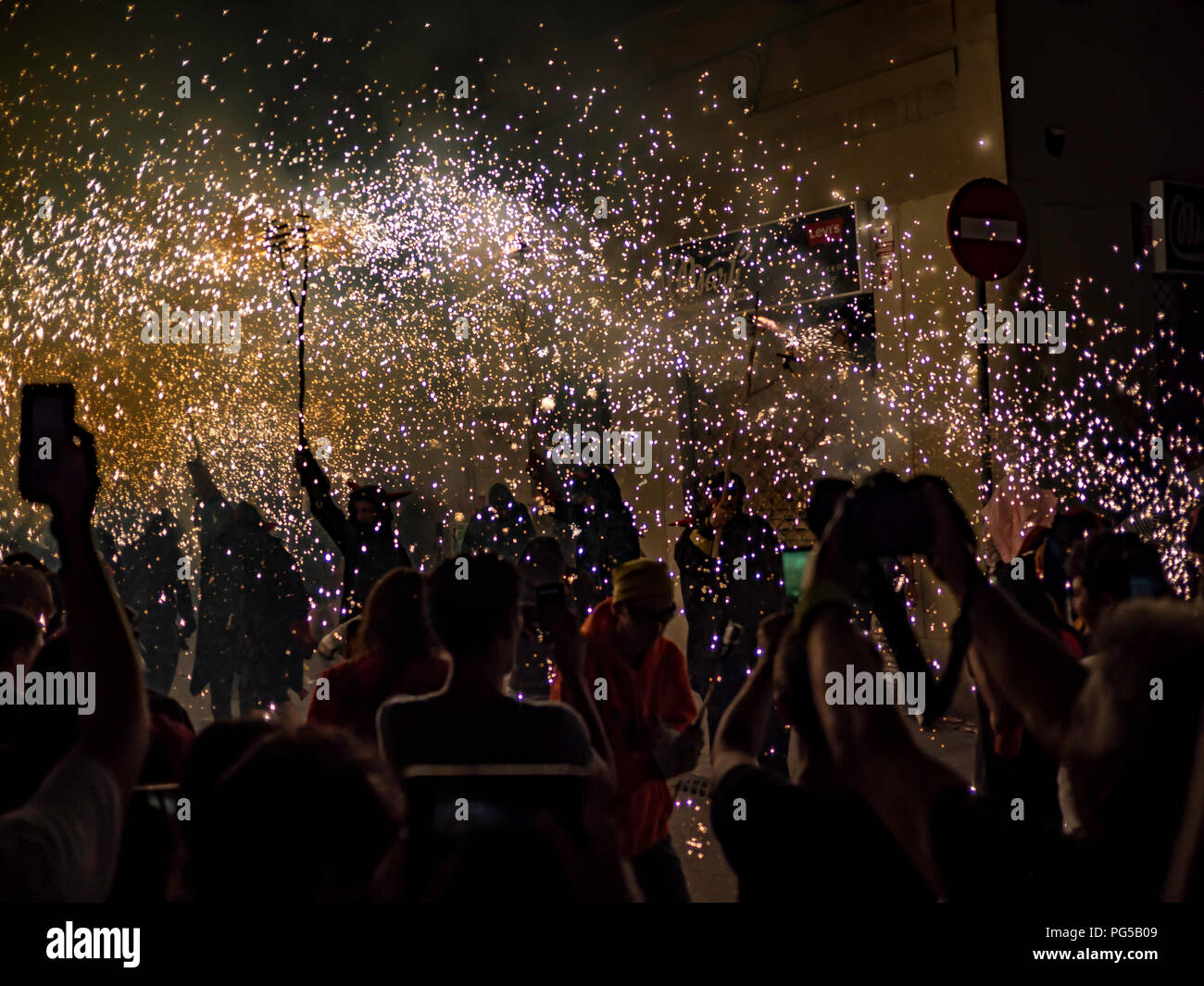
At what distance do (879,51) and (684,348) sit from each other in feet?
11.2

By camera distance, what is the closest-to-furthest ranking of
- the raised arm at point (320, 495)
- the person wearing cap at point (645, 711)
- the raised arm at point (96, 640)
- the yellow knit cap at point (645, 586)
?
the raised arm at point (96, 640) < the person wearing cap at point (645, 711) < the yellow knit cap at point (645, 586) < the raised arm at point (320, 495)

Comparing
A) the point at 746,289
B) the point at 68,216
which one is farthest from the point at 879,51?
the point at 68,216

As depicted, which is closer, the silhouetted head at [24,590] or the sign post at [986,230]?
the silhouetted head at [24,590]

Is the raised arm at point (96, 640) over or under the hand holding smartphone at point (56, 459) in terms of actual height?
under

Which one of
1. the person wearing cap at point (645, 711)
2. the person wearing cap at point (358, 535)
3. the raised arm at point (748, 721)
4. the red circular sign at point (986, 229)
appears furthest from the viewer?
the red circular sign at point (986, 229)

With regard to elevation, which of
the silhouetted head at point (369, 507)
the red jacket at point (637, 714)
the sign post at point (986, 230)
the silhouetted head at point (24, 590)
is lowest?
the red jacket at point (637, 714)

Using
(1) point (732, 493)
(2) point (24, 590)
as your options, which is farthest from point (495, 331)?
(2) point (24, 590)

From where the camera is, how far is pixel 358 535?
7562mm

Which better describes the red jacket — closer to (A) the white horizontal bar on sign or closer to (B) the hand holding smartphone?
(B) the hand holding smartphone

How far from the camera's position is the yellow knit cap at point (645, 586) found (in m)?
3.61

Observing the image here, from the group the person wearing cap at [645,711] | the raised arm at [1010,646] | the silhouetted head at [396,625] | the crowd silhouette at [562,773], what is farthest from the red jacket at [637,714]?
the raised arm at [1010,646]

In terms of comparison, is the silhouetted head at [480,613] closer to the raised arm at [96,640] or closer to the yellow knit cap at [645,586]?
the raised arm at [96,640]

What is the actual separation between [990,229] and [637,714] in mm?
5955

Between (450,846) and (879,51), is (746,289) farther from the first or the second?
(450,846)
